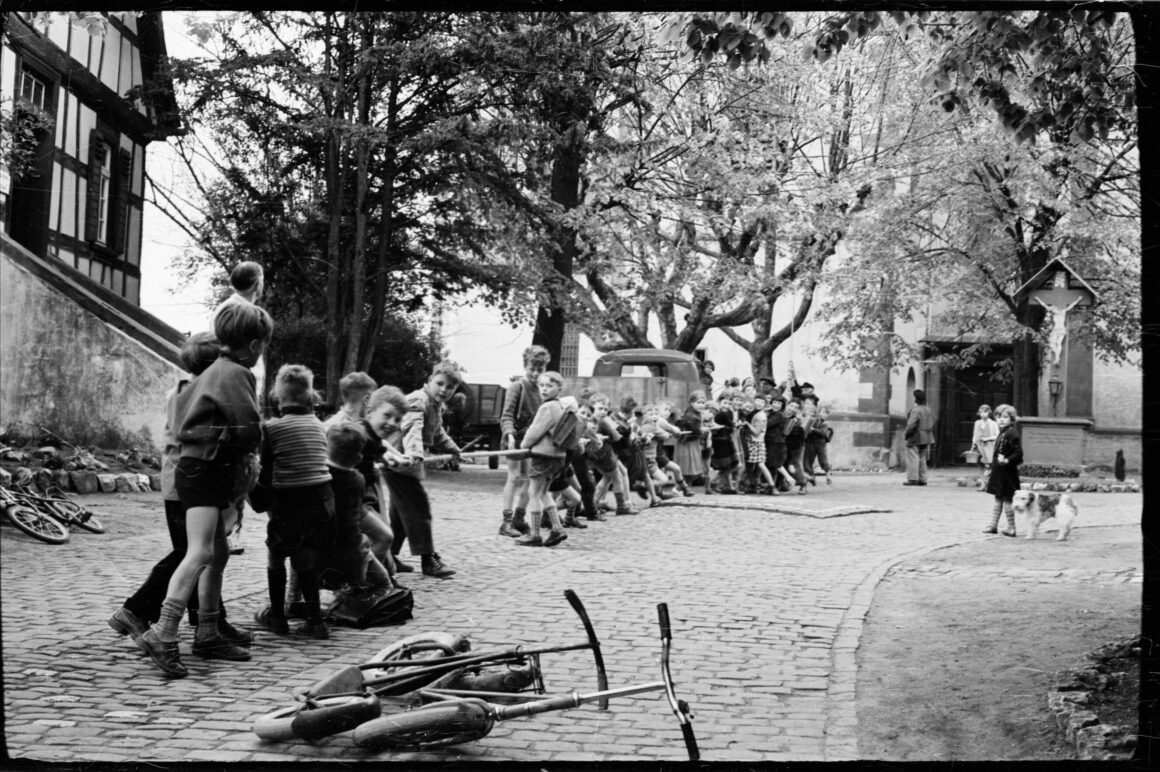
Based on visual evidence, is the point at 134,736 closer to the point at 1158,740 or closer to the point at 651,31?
the point at 651,31

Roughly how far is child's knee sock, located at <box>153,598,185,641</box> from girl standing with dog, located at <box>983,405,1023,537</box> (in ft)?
9.66

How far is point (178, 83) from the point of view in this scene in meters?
4.35

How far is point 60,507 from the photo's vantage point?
4.48 m

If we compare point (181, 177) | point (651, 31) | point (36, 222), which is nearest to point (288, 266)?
point (181, 177)

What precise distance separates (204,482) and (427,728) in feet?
4.37

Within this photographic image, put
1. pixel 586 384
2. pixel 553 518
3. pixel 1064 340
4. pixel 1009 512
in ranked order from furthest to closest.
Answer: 1. pixel 553 518
2. pixel 586 384
3. pixel 1009 512
4. pixel 1064 340

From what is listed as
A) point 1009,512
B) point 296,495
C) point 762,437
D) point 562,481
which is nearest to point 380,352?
point 296,495

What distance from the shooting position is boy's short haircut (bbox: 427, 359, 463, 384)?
448 cm

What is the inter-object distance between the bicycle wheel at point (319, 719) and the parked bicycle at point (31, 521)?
1.04 m

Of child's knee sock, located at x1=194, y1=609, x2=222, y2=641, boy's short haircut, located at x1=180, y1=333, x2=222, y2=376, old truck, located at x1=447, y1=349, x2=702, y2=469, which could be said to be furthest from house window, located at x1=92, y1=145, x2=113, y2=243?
child's knee sock, located at x1=194, y1=609, x2=222, y2=641

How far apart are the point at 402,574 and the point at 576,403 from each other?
1232 millimetres

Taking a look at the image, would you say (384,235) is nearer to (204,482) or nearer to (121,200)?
(121,200)

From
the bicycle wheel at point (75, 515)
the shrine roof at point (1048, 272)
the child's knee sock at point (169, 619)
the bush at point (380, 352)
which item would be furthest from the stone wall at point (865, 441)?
the bicycle wheel at point (75, 515)

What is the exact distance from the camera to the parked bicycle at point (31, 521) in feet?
13.9
